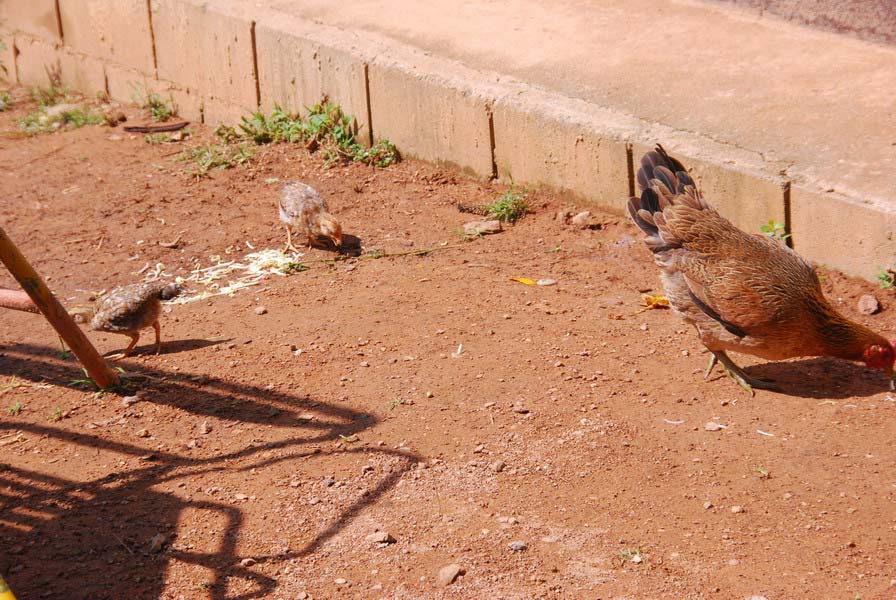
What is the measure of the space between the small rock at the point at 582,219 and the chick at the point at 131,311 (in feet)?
8.95

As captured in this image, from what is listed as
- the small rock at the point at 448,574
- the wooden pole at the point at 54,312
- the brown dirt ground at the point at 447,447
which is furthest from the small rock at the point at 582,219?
the small rock at the point at 448,574

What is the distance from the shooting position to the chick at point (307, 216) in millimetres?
6711

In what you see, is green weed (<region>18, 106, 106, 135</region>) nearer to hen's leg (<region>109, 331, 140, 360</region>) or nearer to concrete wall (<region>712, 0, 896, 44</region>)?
hen's leg (<region>109, 331, 140, 360</region>)

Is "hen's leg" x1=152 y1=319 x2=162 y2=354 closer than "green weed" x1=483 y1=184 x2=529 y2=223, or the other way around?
"hen's leg" x1=152 y1=319 x2=162 y2=354

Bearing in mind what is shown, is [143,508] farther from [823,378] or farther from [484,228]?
[823,378]

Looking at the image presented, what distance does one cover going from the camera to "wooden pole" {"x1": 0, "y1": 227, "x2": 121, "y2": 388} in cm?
456

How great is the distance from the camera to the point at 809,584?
3.62 meters

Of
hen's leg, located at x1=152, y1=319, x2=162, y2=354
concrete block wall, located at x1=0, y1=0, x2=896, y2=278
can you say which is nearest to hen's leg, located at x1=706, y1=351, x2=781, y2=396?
concrete block wall, located at x1=0, y1=0, x2=896, y2=278

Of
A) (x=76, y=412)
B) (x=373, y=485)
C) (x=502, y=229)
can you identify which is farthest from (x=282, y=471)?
(x=502, y=229)

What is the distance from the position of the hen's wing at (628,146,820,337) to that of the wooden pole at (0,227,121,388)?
9.97 ft

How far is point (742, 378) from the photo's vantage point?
198 inches

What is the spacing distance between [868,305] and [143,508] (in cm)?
399

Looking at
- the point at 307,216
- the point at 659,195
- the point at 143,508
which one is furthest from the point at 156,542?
the point at 307,216

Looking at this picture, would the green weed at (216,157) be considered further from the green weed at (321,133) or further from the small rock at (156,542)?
the small rock at (156,542)
